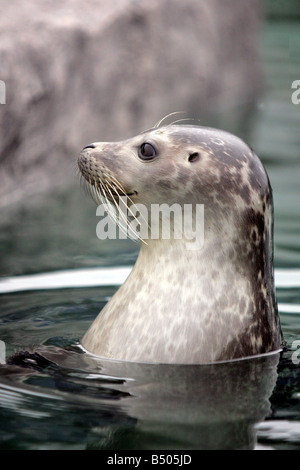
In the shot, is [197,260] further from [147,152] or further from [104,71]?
[104,71]

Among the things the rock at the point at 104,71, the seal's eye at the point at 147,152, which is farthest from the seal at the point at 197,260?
the rock at the point at 104,71

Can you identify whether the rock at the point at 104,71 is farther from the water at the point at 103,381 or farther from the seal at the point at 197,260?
the seal at the point at 197,260

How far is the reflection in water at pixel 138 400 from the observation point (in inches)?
137

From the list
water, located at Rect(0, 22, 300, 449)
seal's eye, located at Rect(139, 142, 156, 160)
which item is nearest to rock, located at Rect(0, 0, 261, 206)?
water, located at Rect(0, 22, 300, 449)

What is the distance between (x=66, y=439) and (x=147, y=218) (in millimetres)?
1197

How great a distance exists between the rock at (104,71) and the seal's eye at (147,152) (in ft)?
10.5

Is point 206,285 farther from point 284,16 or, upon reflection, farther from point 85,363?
point 284,16

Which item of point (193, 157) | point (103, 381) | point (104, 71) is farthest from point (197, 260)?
point (104, 71)

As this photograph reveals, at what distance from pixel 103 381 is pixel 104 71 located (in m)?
5.75

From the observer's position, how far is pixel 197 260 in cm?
425

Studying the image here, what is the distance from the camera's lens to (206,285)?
423 centimetres

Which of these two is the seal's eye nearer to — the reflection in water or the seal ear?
the seal ear
